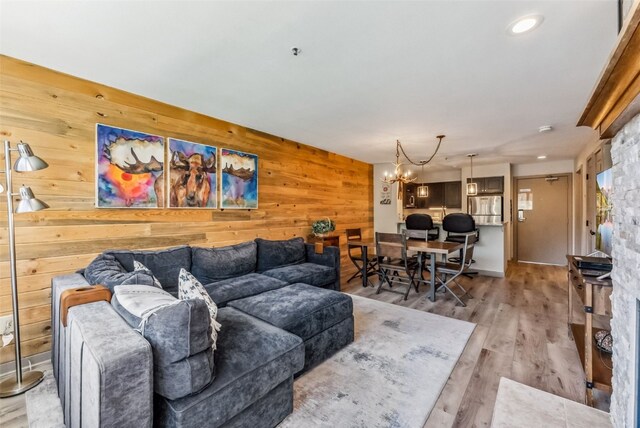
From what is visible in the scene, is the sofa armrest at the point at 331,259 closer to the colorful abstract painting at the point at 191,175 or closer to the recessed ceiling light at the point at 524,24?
the colorful abstract painting at the point at 191,175

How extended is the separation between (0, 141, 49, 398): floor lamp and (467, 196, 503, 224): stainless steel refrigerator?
7442 millimetres

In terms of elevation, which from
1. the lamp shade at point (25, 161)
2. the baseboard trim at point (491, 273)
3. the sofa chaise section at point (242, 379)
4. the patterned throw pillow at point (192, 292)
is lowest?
the baseboard trim at point (491, 273)

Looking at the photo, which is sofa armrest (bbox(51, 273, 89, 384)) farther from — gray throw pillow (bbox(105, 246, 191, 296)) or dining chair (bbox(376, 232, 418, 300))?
dining chair (bbox(376, 232, 418, 300))

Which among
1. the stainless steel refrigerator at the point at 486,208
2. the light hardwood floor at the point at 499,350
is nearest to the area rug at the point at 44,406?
the light hardwood floor at the point at 499,350

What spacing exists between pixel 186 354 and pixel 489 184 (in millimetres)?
7090

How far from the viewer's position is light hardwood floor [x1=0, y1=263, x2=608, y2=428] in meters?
1.81

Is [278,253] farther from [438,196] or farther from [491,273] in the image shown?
[438,196]

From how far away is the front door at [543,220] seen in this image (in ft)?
20.4

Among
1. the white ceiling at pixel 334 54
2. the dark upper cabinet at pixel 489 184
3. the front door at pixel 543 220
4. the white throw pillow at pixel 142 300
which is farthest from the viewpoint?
the dark upper cabinet at pixel 489 184

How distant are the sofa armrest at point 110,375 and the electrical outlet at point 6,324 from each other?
4.74 feet

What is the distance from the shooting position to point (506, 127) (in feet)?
12.3

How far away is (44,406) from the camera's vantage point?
1.81m

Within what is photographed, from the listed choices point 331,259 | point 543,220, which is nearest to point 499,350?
point 331,259

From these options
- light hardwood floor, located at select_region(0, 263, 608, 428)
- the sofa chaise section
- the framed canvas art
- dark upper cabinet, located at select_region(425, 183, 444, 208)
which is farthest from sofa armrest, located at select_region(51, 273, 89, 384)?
dark upper cabinet, located at select_region(425, 183, 444, 208)
